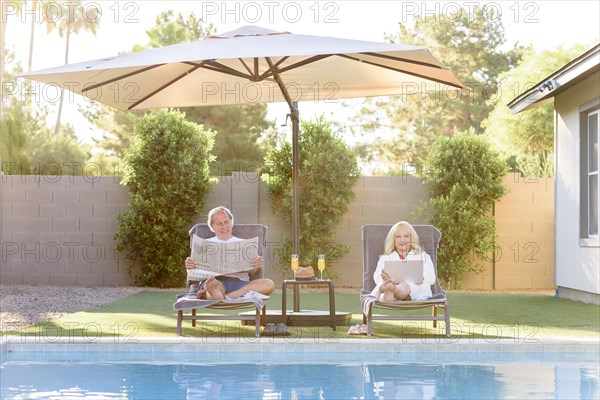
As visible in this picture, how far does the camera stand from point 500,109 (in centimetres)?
2252

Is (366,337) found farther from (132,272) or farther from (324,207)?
(132,272)

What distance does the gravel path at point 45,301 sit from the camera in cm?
867

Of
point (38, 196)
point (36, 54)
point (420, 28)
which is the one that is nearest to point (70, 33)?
point (36, 54)

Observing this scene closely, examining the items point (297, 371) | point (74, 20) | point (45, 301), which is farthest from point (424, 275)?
point (74, 20)

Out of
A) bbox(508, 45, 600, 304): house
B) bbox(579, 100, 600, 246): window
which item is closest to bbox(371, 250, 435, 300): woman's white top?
bbox(508, 45, 600, 304): house

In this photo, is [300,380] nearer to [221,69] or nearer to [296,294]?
[296,294]

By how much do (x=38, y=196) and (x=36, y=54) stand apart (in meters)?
24.1

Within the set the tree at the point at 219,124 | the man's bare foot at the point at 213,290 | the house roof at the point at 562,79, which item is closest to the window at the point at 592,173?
Result: the house roof at the point at 562,79

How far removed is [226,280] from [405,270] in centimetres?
151

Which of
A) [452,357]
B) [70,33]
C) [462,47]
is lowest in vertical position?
[452,357]

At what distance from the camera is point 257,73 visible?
7.77 metres

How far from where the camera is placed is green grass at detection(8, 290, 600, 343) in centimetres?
737

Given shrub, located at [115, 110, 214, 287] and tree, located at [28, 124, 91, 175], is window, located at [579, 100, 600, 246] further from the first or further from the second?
tree, located at [28, 124, 91, 175]

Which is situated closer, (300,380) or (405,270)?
(300,380)
